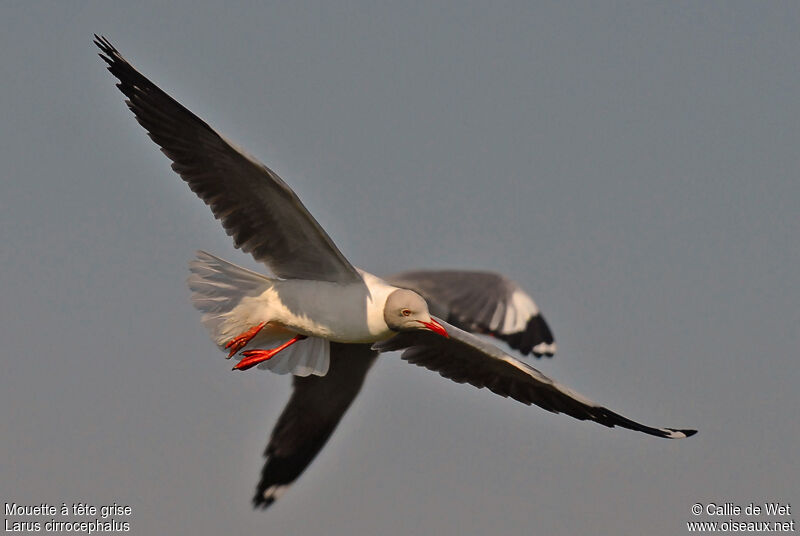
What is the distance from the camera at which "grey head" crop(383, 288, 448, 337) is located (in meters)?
6.39

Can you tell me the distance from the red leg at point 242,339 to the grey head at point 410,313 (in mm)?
736

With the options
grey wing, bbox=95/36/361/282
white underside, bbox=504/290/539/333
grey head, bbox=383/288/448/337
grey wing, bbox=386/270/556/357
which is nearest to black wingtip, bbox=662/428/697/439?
grey head, bbox=383/288/448/337

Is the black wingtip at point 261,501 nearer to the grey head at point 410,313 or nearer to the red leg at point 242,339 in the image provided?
the red leg at point 242,339

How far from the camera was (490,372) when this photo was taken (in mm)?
6828

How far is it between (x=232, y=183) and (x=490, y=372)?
1.69 m

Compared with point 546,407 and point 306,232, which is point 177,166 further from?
point 546,407

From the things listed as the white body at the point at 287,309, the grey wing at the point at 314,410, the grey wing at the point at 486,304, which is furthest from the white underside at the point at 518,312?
the white body at the point at 287,309

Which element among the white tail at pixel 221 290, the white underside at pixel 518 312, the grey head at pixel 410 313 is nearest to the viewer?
the grey head at pixel 410 313

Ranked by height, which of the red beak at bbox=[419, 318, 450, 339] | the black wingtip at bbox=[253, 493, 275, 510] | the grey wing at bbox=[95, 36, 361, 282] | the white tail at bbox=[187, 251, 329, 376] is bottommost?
the black wingtip at bbox=[253, 493, 275, 510]

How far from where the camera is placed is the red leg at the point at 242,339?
6699 mm

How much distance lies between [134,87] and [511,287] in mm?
4527

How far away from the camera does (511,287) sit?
10.1 m

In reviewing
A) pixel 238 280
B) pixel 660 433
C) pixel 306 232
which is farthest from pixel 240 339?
pixel 660 433

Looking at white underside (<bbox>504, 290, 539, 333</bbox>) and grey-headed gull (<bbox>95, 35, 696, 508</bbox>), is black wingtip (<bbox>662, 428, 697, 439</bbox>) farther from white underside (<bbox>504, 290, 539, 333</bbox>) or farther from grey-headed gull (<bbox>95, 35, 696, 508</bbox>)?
white underside (<bbox>504, 290, 539, 333</bbox>)
